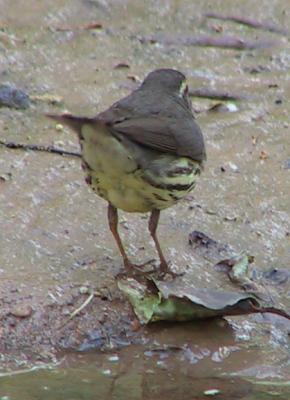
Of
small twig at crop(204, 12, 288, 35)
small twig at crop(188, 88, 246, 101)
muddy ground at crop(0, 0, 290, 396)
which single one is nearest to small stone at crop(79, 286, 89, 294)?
muddy ground at crop(0, 0, 290, 396)

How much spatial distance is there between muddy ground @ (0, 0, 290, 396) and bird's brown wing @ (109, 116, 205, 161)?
58 cm

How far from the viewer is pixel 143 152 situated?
214 inches

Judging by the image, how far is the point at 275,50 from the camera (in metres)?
8.65

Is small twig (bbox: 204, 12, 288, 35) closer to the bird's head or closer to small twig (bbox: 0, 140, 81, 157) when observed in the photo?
small twig (bbox: 0, 140, 81, 157)

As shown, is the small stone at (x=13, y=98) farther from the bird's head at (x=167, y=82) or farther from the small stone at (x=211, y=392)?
the small stone at (x=211, y=392)

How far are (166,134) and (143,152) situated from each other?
0.83 ft

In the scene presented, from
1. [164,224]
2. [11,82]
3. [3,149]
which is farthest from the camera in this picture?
[11,82]

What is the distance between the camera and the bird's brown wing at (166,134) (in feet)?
17.7

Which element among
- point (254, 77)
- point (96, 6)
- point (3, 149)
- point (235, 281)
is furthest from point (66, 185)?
point (96, 6)

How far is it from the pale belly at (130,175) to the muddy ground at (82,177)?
0.43 meters

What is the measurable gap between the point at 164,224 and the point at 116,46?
2506mm

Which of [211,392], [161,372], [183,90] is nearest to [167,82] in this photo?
[183,90]

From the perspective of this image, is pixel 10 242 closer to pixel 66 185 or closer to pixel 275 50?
pixel 66 185

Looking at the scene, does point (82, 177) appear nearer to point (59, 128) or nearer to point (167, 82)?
point (59, 128)
